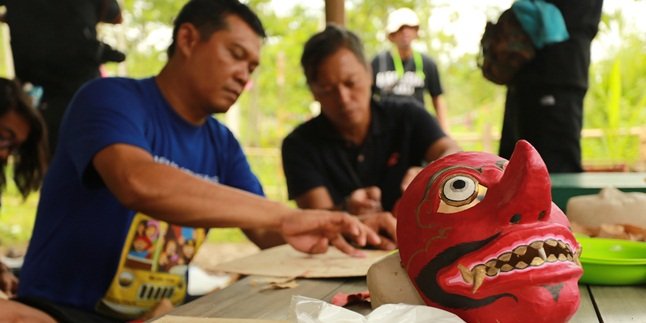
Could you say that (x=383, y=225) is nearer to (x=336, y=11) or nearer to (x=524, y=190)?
(x=524, y=190)

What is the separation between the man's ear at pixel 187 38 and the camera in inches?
74.2

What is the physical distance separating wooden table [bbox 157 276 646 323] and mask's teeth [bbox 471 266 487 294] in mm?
255

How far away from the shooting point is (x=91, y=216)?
1672mm

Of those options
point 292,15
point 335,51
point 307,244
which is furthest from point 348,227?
point 292,15

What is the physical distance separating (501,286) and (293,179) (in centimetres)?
196

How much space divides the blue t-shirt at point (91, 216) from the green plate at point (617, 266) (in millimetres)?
1053

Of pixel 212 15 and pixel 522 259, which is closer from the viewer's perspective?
pixel 522 259

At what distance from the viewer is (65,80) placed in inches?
117

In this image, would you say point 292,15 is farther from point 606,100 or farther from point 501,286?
point 501,286

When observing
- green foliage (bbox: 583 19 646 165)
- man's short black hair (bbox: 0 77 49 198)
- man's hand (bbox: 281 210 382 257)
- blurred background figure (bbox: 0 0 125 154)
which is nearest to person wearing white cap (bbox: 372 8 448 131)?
green foliage (bbox: 583 19 646 165)

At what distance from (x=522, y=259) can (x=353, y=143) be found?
6.36 feet

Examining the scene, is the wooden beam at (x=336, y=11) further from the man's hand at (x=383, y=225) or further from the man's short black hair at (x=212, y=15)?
the man's hand at (x=383, y=225)

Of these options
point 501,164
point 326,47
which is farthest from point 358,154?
point 501,164

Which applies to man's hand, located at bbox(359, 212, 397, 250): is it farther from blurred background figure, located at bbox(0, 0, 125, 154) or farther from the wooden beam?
blurred background figure, located at bbox(0, 0, 125, 154)
